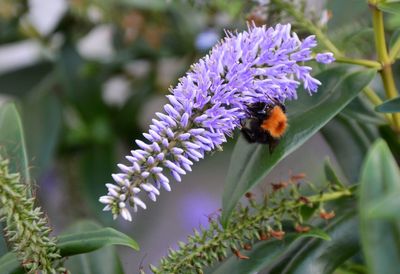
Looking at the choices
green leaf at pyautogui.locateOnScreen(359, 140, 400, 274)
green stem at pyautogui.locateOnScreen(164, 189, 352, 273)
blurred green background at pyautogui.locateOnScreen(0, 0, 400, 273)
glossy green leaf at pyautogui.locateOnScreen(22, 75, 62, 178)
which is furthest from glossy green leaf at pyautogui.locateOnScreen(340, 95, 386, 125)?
glossy green leaf at pyautogui.locateOnScreen(22, 75, 62, 178)

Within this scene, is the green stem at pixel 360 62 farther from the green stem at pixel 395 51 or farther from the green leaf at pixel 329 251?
the green leaf at pixel 329 251

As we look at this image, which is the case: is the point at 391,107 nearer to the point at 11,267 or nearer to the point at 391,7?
the point at 391,7

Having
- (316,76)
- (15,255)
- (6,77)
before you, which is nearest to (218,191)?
(6,77)

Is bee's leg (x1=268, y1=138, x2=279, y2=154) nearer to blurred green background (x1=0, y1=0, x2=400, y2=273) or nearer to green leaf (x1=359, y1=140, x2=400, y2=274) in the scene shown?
green leaf (x1=359, y1=140, x2=400, y2=274)

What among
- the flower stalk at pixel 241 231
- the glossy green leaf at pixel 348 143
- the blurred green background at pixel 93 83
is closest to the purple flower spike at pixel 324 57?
→ the flower stalk at pixel 241 231

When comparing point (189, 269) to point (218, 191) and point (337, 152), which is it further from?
point (218, 191)

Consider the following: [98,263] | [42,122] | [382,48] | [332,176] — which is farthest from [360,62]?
[42,122]
